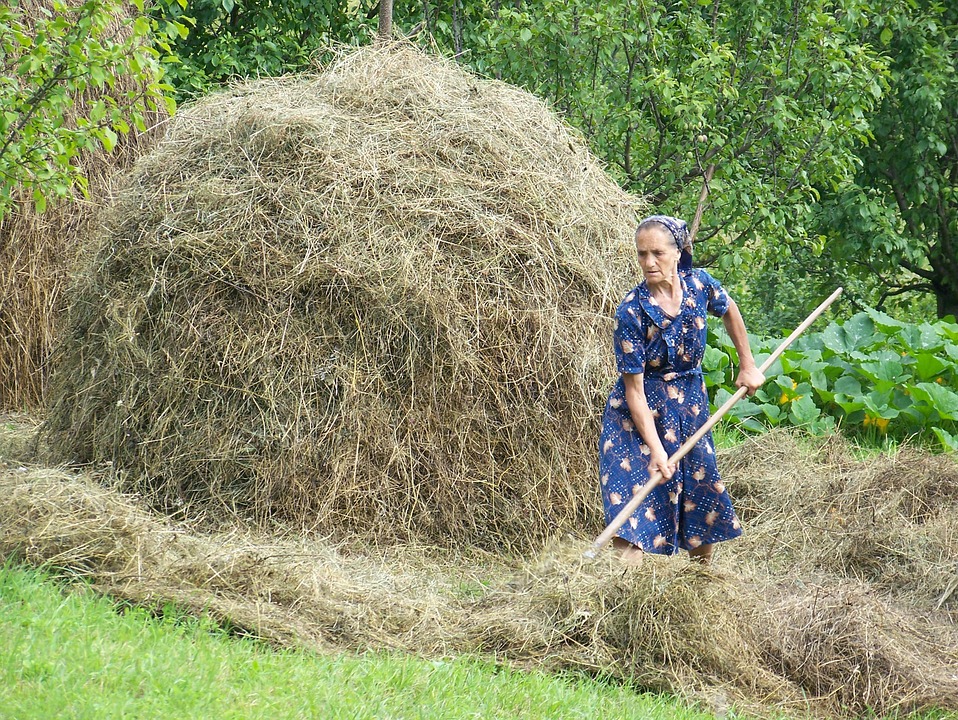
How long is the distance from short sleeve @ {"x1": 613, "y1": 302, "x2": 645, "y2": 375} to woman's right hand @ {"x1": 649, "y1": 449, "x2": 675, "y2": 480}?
1.08 ft

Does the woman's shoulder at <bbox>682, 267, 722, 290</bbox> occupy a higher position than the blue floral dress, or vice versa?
the woman's shoulder at <bbox>682, 267, 722, 290</bbox>

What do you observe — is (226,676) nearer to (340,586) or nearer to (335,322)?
(340,586)

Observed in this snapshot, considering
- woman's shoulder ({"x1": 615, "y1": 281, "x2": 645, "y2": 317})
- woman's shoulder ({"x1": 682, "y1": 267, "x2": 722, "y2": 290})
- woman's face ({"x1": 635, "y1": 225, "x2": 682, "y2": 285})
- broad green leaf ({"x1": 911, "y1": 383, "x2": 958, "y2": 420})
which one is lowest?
broad green leaf ({"x1": 911, "y1": 383, "x2": 958, "y2": 420})

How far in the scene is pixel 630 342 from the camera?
4.50m

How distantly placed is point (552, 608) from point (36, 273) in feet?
16.5

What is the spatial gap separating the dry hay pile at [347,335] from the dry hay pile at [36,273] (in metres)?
2.05

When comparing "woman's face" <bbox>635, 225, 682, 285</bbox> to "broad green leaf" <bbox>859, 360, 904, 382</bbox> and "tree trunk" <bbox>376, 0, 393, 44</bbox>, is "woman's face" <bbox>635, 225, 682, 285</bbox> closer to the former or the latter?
"tree trunk" <bbox>376, 0, 393, 44</bbox>

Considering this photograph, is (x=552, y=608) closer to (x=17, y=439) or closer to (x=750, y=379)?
(x=750, y=379)

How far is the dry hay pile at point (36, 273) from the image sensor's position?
7.61 meters

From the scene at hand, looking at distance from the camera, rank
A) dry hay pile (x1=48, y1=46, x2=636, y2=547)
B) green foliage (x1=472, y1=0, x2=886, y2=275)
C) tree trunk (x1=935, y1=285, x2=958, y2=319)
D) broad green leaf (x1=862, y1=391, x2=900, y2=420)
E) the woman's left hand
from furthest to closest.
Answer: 1. tree trunk (x1=935, y1=285, x2=958, y2=319)
2. green foliage (x1=472, y1=0, x2=886, y2=275)
3. broad green leaf (x1=862, y1=391, x2=900, y2=420)
4. dry hay pile (x1=48, y1=46, x2=636, y2=547)
5. the woman's left hand

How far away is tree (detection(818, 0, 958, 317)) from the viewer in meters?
11.6

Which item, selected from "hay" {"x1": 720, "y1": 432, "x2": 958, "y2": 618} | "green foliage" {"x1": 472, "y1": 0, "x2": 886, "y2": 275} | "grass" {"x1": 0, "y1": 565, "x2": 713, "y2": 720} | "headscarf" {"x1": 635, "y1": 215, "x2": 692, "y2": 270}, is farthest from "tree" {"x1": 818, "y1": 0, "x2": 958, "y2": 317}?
"grass" {"x1": 0, "y1": 565, "x2": 713, "y2": 720}

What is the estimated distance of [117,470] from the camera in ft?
17.8

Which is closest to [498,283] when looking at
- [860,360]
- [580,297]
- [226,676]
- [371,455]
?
[580,297]
